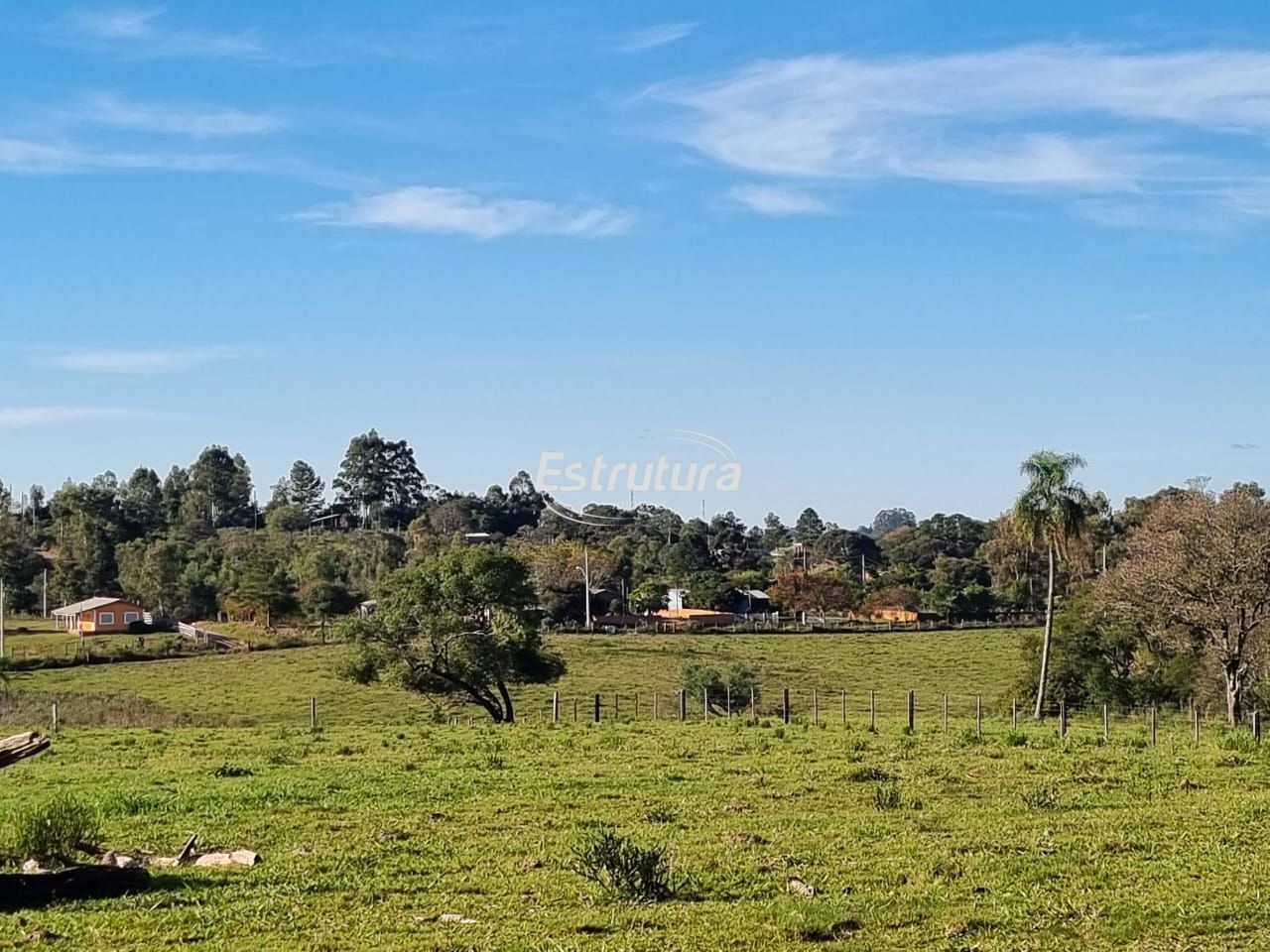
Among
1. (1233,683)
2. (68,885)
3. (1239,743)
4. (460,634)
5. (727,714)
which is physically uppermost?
(460,634)

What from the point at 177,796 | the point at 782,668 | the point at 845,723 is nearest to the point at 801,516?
the point at 782,668

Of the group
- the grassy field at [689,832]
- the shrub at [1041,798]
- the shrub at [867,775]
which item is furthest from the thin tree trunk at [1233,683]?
the shrub at [1041,798]

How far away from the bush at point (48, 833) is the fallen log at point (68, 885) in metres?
0.40

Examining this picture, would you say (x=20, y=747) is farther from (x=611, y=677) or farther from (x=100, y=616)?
(x=100, y=616)

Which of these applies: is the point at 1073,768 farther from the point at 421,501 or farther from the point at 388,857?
the point at 421,501

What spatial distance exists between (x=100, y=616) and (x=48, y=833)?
85564 mm

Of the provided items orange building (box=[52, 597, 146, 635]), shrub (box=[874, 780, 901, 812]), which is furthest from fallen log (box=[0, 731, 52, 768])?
orange building (box=[52, 597, 146, 635])

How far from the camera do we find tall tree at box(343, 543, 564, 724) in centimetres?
4188

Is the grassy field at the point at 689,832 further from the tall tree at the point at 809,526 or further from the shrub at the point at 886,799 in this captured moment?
the tall tree at the point at 809,526

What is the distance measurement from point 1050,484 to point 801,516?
141 m

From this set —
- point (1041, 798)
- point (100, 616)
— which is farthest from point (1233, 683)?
point (100, 616)

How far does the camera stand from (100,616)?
9231 centimetres

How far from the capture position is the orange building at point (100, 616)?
300 ft

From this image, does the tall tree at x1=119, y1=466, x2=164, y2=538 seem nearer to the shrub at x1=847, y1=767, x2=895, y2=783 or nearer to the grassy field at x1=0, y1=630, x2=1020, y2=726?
the grassy field at x1=0, y1=630, x2=1020, y2=726
